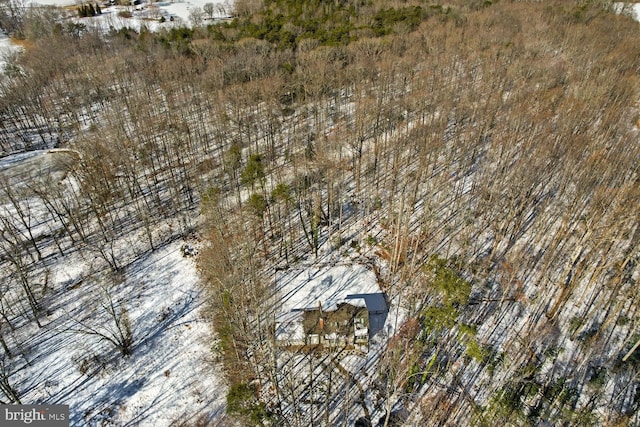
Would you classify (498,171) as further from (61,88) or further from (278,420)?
(61,88)

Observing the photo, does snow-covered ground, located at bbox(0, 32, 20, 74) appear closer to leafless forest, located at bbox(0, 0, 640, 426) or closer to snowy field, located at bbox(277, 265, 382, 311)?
leafless forest, located at bbox(0, 0, 640, 426)

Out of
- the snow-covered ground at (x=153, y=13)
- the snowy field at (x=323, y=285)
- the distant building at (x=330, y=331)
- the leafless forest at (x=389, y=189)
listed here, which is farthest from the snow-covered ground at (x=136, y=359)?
the snow-covered ground at (x=153, y=13)

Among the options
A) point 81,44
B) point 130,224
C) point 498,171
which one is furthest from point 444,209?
point 81,44

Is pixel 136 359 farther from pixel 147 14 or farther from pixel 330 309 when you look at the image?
pixel 147 14

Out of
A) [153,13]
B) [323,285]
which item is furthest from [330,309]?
[153,13]

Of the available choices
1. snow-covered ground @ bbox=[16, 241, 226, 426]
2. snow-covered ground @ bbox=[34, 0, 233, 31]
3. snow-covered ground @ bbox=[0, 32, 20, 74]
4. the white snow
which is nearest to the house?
snow-covered ground @ bbox=[16, 241, 226, 426]

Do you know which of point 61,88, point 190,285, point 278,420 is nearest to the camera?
point 278,420
